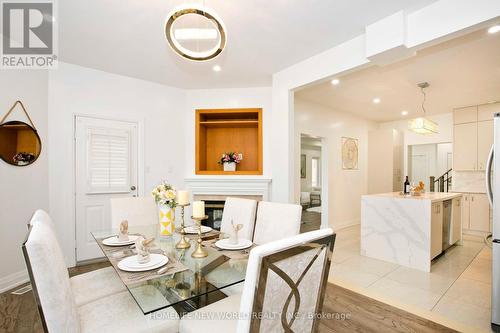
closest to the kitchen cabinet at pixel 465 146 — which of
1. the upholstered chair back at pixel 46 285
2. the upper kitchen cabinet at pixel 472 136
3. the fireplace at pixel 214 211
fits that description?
the upper kitchen cabinet at pixel 472 136

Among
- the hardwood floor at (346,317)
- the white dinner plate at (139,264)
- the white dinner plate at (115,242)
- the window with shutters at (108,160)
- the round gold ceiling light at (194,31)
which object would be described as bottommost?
the hardwood floor at (346,317)

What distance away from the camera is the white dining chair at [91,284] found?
4.97 ft

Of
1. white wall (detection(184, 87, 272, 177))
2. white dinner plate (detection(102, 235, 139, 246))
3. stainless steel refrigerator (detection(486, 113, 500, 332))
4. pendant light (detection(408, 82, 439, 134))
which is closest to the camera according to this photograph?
white dinner plate (detection(102, 235, 139, 246))

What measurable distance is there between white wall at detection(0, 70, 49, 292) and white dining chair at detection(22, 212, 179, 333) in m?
1.96

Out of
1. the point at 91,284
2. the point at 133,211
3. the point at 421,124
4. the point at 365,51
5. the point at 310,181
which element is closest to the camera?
the point at 91,284

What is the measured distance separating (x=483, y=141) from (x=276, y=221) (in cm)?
513

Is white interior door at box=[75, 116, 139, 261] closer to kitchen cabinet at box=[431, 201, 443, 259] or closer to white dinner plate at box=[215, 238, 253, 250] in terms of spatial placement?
white dinner plate at box=[215, 238, 253, 250]

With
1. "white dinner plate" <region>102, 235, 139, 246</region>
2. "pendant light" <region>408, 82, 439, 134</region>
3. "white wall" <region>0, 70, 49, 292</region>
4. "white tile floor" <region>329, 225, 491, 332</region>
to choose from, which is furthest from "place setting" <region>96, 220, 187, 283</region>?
"pendant light" <region>408, 82, 439, 134</region>

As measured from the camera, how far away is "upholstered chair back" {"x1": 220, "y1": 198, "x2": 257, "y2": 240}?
228 cm

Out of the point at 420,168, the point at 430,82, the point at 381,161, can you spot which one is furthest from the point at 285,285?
the point at 420,168

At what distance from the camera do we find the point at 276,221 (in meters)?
2.10

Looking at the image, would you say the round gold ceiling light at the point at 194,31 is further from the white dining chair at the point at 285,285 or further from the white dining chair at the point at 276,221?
the white dining chair at the point at 285,285

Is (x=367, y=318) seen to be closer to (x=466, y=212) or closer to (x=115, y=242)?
(x=115, y=242)

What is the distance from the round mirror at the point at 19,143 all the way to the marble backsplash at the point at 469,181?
7.24m
